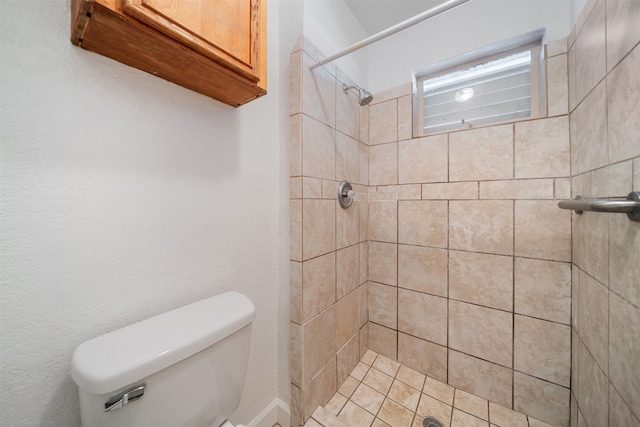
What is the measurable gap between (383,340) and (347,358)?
0.31 metres

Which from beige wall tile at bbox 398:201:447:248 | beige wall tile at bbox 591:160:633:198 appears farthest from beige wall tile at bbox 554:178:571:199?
beige wall tile at bbox 398:201:447:248

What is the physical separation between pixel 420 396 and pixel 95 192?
1.70 meters

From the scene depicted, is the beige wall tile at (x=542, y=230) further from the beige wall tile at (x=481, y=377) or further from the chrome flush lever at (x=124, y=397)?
the chrome flush lever at (x=124, y=397)

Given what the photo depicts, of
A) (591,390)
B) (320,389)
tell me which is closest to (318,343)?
(320,389)

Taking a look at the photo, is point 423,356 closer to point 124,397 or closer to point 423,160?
point 423,160

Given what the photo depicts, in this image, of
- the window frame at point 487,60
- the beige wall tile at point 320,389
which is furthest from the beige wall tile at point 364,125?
the beige wall tile at point 320,389

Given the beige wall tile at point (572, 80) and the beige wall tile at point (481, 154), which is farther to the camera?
the beige wall tile at point (481, 154)

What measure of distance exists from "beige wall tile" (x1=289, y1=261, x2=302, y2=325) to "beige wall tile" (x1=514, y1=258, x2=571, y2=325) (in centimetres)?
110

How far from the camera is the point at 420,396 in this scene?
1.24m

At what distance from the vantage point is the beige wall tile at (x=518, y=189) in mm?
1075

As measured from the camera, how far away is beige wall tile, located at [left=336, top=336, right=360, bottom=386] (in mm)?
1296

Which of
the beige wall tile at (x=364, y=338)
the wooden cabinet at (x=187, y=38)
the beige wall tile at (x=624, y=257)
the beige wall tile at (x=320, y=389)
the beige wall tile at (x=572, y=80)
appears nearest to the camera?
the wooden cabinet at (x=187, y=38)

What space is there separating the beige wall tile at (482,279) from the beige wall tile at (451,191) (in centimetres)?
32

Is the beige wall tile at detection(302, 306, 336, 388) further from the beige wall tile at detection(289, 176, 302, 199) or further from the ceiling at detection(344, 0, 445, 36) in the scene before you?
the ceiling at detection(344, 0, 445, 36)
